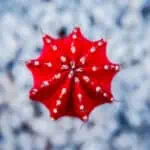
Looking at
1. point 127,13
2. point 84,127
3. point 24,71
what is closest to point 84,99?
point 84,127

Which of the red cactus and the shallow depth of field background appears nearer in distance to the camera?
the red cactus

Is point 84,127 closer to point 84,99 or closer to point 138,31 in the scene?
point 84,99

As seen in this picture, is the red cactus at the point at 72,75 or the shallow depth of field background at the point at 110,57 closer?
the red cactus at the point at 72,75

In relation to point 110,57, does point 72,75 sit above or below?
below

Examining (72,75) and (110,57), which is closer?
(72,75)
